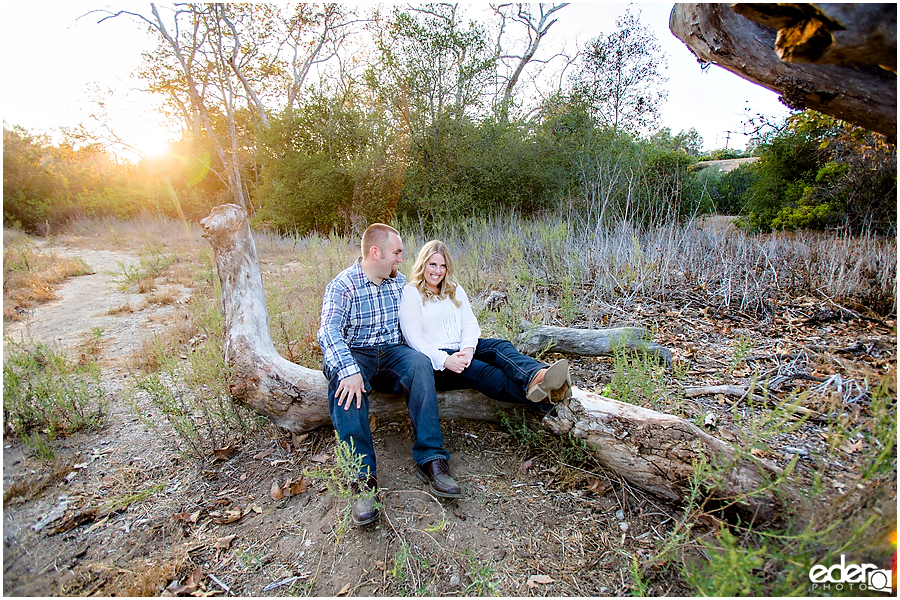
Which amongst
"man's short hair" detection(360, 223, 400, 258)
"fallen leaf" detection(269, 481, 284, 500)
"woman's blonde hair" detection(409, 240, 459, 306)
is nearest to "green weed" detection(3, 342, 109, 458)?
"fallen leaf" detection(269, 481, 284, 500)

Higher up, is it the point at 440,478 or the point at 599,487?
the point at 440,478

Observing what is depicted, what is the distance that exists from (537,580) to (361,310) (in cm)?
166

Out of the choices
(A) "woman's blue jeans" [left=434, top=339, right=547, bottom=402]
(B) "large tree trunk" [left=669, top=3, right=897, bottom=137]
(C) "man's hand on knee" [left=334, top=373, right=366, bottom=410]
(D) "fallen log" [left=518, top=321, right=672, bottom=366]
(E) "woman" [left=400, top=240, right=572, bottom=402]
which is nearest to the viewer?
(B) "large tree trunk" [left=669, top=3, right=897, bottom=137]

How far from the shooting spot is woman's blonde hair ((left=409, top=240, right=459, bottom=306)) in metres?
2.60

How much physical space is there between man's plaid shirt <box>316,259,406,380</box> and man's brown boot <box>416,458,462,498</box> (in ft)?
2.66

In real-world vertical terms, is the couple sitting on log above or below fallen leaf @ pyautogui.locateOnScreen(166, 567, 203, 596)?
above

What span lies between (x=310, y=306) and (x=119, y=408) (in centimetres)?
168

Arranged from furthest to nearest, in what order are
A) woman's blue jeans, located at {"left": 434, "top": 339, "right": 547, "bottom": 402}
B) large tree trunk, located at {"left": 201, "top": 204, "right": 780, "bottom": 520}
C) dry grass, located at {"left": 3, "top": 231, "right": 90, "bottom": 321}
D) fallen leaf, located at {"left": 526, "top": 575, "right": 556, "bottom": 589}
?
dry grass, located at {"left": 3, "top": 231, "right": 90, "bottom": 321}, woman's blue jeans, located at {"left": 434, "top": 339, "right": 547, "bottom": 402}, large tree trunk, located at {"left": 201, "top": 204, "right": 780, "bottom": 520}, fallen leaf, located at {"left": 526, "top": 575, "right": 556, "bottom": 589}

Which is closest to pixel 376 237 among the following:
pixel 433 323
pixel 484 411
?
pixel 433 323

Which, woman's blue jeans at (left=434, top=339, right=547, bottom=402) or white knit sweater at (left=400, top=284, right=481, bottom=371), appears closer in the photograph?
woman's blue jeans at (left=434, top=339, right=547, bottom=402)

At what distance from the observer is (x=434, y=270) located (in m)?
2.58

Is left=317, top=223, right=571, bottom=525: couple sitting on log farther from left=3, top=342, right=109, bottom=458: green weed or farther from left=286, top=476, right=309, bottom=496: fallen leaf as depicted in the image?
left=3, top=342, right=109, bottom=458: green weed

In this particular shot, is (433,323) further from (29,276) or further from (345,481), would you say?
(29,276)

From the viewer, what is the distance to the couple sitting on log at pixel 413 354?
2.15m
